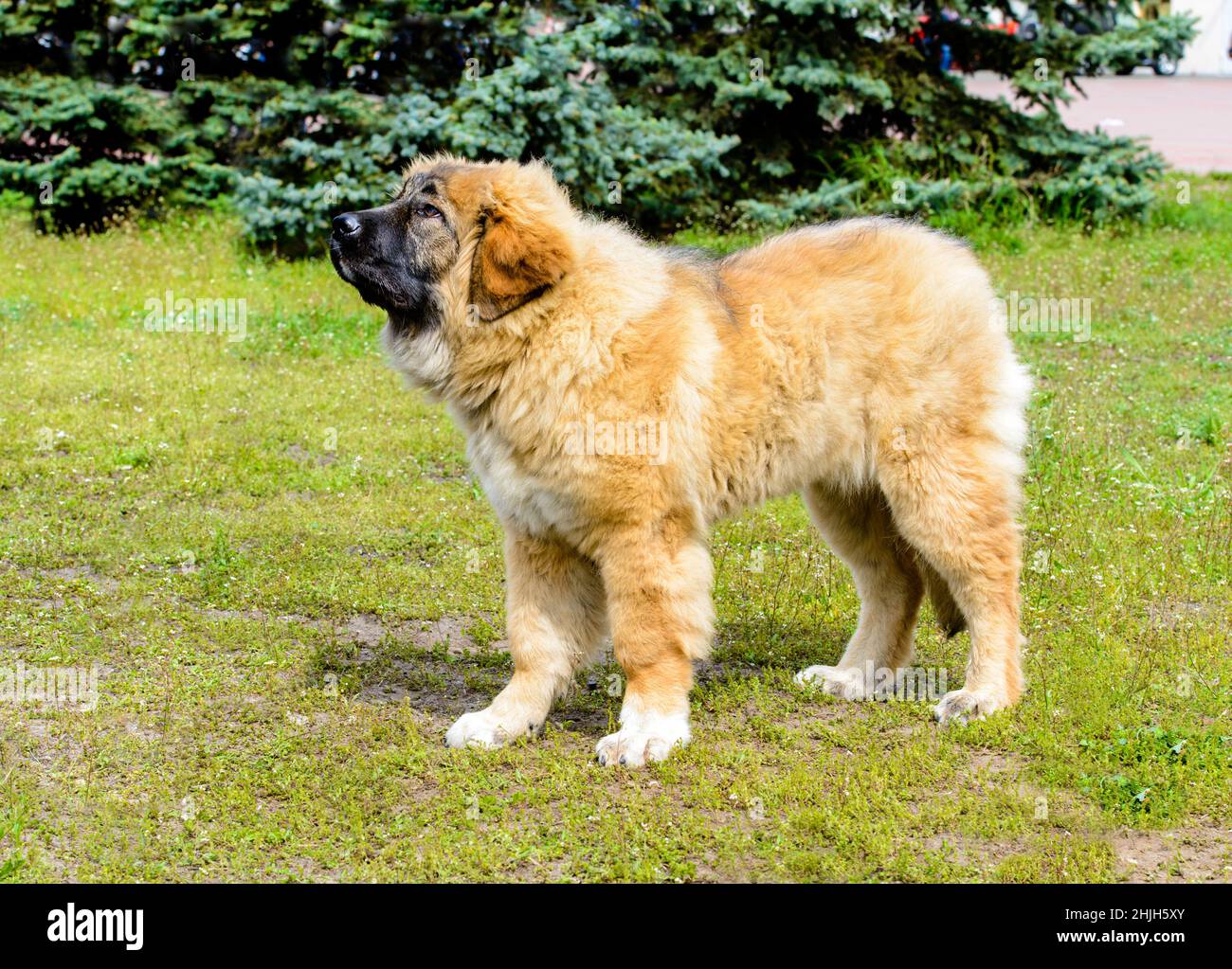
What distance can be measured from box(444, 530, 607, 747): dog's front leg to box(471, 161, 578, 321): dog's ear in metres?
0.96

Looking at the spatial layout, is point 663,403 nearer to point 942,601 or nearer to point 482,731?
point 482,731

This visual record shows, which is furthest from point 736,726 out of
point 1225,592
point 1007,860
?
point 1225,592

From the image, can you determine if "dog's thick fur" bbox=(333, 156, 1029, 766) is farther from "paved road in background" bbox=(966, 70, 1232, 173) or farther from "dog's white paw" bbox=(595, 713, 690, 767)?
"paved road in background" bbox=(966, 70, 1232, 173)

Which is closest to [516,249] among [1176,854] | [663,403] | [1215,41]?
[663,403]

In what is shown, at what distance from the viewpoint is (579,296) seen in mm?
5320

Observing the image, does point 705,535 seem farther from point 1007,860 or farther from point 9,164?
point 9,164

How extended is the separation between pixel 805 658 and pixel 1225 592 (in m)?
2.18

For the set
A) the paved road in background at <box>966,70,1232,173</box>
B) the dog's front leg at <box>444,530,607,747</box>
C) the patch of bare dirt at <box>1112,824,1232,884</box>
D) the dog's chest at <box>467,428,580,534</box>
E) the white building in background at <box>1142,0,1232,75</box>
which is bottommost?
the patch of bare dirt at <box>1112,824,1232,884</box>

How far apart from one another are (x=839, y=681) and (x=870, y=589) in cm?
44

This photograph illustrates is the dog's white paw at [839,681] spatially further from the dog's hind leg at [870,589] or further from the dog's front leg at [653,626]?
the dog's front leg at [653,626]

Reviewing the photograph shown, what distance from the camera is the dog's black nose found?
5.23 meters

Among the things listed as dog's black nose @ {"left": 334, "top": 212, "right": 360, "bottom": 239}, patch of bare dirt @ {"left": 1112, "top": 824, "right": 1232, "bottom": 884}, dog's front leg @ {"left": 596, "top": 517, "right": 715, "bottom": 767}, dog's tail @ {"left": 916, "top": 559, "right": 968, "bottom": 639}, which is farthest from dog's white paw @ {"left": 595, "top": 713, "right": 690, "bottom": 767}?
dog's black nose @ {"left": 334, "top": 212, "right": 360, "bottom": 239}

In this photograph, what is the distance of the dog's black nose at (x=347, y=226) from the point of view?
17.2 ft

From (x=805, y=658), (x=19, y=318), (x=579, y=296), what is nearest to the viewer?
(x=579, y=296)
